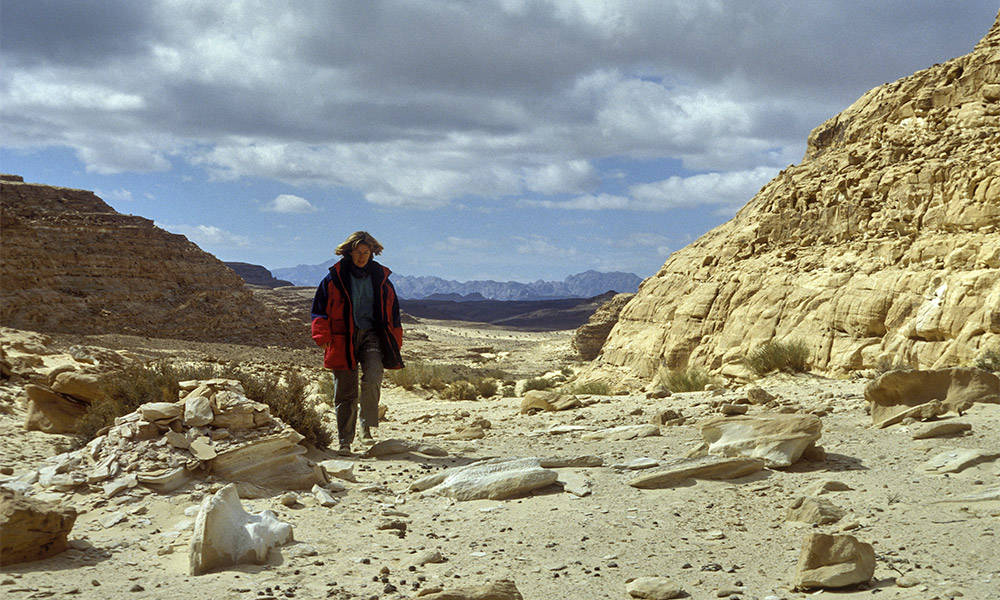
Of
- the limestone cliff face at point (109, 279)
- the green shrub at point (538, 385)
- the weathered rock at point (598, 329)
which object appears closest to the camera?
the green shrub at point (538, 385)

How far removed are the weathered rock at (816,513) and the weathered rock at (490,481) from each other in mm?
1635

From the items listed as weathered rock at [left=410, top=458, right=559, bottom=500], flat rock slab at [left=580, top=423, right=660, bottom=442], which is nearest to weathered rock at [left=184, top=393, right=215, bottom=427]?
weathered rock at [left=410, top=458, right=559, bottom=500]

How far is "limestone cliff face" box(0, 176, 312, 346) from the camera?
36875 millimetres

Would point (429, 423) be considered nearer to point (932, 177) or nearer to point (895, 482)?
point (895, 482)

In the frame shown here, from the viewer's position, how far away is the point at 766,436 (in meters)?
5.57

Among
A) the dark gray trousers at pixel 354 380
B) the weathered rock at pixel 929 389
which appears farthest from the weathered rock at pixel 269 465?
the weathered rock at pixel 929 389

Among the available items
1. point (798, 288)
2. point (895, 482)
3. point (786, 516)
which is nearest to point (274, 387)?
point (786, 516)

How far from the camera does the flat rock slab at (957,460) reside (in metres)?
4.87

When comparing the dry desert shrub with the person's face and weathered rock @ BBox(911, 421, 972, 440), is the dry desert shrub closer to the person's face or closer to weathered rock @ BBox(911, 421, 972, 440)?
weathered rock @ BBox(911, 421, 972, 440)

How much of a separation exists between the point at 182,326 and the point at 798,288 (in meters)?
35.7

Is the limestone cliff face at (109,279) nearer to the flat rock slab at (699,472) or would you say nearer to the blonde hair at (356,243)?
the blonde hair at (356,243)

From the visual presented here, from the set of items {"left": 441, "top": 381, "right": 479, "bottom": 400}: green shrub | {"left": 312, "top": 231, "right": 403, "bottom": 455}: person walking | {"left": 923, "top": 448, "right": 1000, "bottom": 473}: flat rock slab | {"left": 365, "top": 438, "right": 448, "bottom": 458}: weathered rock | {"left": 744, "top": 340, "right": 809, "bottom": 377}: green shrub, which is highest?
{"left": 312, "top": 231, "right": 403, "bottom": 455}: person walking

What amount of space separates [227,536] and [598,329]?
38310 millimetres

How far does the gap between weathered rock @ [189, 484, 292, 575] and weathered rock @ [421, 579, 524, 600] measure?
1184 mm
